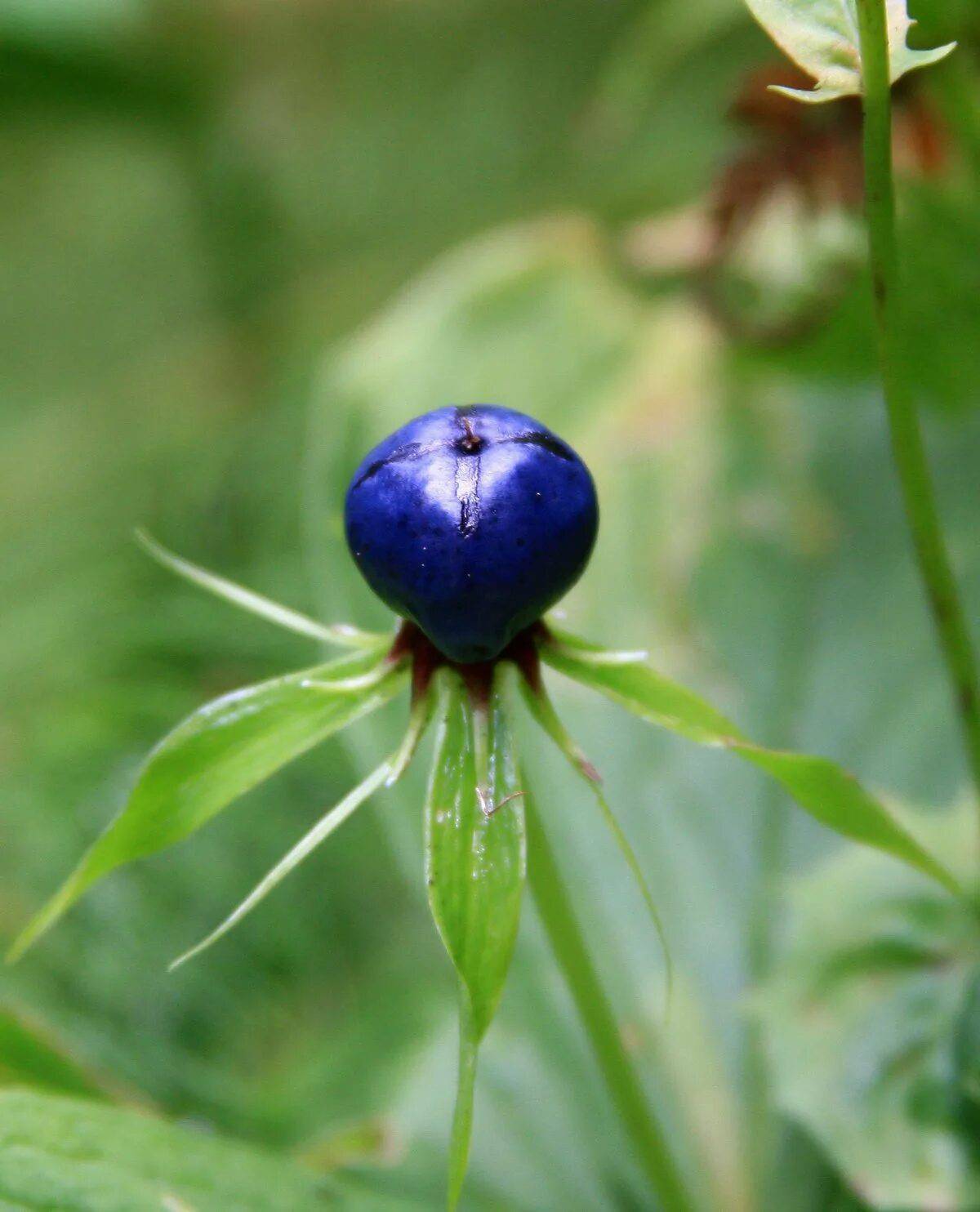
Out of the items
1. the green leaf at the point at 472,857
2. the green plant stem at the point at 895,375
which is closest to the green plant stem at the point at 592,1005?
the green leaf at the point at 472,857

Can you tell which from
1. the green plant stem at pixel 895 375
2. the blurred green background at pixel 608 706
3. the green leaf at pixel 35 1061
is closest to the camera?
the green plant stem at pixel 895 375

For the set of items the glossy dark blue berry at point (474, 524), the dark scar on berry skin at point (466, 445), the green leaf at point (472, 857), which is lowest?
the green leaf at point (472, 857)

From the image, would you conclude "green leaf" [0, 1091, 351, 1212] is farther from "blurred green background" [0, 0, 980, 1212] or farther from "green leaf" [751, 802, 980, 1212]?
"green leaf" [751, 802, 980, 1212]

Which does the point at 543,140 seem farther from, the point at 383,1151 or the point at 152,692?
the point at 383,1151

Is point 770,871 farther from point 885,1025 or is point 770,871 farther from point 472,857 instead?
point 472,857

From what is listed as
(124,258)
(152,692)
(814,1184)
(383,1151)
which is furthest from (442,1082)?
(124,258)

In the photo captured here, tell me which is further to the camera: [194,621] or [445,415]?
[194,621]

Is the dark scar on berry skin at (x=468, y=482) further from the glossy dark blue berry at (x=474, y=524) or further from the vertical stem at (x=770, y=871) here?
the vertical stem at (x=770, y=871)
